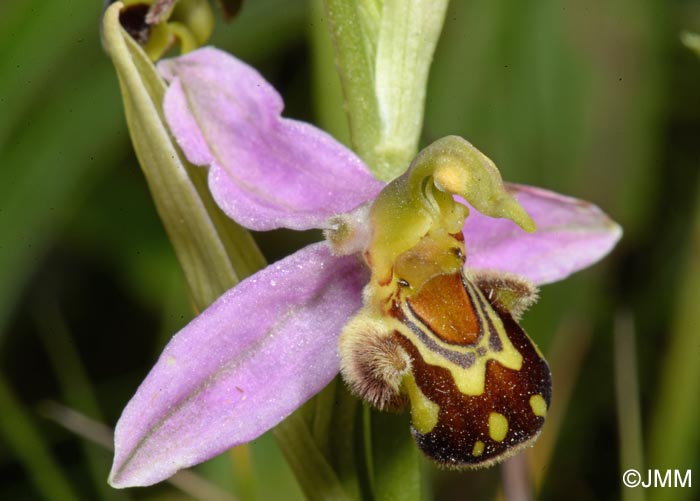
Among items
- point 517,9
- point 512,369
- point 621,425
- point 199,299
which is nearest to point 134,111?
point 199,299

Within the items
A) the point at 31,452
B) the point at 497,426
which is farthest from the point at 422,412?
the point at 31,452

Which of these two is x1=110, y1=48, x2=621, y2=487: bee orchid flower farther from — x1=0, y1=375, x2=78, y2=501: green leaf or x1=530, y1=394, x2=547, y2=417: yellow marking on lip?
x1=0, y1=375, x2=78, y2=501: green leaf

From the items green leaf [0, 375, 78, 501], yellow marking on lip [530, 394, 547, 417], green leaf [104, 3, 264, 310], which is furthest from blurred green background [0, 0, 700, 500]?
yellow marking on lip [530, 394, 547, 417]

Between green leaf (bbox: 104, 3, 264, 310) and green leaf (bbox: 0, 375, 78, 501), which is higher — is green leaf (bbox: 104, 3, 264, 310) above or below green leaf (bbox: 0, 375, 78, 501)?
above

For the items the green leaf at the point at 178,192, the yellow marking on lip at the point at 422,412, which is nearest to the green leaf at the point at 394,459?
the yellow marking on lip at the point at 422,412

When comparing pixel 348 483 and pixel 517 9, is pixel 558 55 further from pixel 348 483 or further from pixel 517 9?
pixel 348 483
